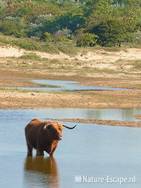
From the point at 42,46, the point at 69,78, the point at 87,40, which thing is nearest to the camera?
the point at 69,78

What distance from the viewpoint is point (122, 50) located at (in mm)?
58625

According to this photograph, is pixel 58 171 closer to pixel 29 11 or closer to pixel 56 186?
pixel 56 186

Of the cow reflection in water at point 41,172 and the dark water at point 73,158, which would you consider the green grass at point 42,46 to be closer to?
the dark water at point 73,158

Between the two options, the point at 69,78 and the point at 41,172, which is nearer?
the point at 41,172

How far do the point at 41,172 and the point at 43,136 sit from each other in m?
1.61

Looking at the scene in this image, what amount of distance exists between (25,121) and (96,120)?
7.65 ft

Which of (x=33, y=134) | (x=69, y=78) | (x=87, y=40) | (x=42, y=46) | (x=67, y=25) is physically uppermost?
(x=33, y=134)

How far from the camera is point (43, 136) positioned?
61.7 ft

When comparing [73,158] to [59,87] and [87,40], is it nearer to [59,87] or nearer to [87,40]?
[59,87]

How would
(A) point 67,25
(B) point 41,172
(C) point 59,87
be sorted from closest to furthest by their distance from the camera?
(B) point 41,172 < (C) point 59,87 < (A) point 67,25

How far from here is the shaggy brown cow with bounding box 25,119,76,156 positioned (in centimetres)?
1861

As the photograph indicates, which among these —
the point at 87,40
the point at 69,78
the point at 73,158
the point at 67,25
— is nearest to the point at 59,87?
the point at 69,78

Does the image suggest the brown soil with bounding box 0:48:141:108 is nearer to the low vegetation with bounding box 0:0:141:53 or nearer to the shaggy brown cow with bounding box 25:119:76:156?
the low vegetation with bounding box 0:0:141:53

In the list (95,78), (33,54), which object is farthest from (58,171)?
(33,54)
